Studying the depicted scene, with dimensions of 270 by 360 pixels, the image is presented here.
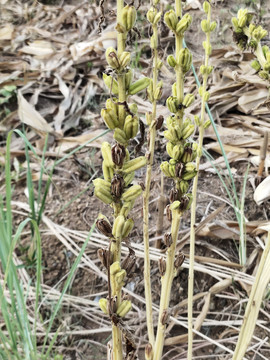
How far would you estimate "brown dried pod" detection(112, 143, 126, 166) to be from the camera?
1.20ft

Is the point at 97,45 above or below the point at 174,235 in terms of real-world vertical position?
below

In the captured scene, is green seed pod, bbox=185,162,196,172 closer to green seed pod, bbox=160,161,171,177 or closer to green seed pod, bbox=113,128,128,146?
green seed pod, bbox=160,161,171,177

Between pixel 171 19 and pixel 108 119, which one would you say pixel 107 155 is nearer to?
pixel 108 119

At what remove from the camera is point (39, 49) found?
8.06 feet

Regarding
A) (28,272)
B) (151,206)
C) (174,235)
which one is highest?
(174,235)

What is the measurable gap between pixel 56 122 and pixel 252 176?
979mm

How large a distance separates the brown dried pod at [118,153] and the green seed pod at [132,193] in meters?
0.03

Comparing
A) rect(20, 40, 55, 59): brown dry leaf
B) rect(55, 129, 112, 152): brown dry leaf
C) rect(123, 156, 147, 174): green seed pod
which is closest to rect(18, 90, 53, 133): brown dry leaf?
rect(55, 129, 112, 152): brown dry leaf

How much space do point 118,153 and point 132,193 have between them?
4cm

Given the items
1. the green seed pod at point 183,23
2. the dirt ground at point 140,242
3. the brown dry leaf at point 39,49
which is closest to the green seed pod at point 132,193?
the green seed pod at point 183,23

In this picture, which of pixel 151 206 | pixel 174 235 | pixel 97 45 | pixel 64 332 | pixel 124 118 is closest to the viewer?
pixel 124 118

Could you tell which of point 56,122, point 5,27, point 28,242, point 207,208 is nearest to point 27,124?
point 56,122

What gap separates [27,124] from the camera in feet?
6.14

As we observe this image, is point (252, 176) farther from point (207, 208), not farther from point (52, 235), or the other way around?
point (52, 235)
